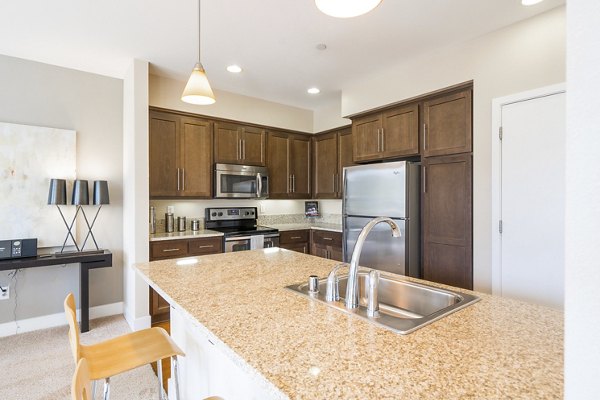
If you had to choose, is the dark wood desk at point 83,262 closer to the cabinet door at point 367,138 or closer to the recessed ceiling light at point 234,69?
the recessed ceiling light at point 234,69

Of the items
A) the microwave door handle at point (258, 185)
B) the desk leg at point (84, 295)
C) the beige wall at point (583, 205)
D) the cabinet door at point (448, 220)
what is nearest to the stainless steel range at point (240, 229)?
the microwave door handle at point (258, 185)

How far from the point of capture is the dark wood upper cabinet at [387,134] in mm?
3133

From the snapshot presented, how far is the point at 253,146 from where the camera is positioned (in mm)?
4180

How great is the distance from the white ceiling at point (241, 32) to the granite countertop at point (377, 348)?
2.00 metres

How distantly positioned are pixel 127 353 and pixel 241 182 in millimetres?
2715

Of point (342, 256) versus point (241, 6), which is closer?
point (241, 6)

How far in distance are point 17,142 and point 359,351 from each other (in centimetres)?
365

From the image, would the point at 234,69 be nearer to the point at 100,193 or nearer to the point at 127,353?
the point at 100,193

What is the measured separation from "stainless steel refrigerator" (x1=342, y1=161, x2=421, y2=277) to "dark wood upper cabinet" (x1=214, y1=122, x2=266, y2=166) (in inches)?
57.9

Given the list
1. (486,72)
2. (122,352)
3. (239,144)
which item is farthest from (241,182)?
(486,72)

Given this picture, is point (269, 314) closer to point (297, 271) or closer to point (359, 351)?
point (359, 351)

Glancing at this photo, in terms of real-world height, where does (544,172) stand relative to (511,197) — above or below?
above

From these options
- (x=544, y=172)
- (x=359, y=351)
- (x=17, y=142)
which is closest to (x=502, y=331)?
(x=359, y=351)

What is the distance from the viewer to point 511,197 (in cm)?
243
